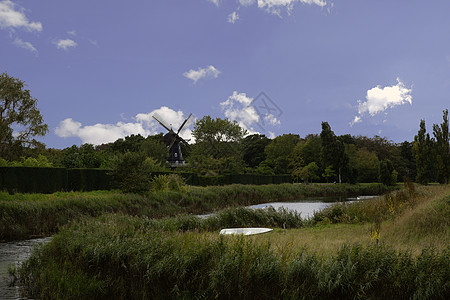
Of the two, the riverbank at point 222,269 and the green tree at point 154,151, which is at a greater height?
the green tree at point 154,151

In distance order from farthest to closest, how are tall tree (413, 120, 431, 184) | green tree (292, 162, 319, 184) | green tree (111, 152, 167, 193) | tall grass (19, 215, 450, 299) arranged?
1. green tree (292, 162, 319, 184)
2. tall tree (413, 120, 431, 184)
3. green tree (111, 152, 167, 193)
4. tall grass (19, 215, 450, 299)

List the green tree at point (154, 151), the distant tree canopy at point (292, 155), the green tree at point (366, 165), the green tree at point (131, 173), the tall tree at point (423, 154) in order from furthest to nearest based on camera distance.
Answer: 1. the green tree at point (366, 165)
2. the green tree at point (154, 151)
3. the tall tree at point (423, 154)
4. the distant tree canopy at point (292, 155)
5. the green tree at point (131, 173)

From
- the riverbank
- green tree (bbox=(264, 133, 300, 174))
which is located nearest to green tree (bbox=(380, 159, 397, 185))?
green tree (bbox=(264, 133, 300, 174))

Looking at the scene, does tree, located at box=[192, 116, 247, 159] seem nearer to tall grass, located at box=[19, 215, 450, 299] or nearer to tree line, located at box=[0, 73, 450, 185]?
tree line, located at box=[0, 73, 450, 185]

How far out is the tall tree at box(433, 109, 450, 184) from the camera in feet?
139

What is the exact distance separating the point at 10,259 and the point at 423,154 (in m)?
45.3

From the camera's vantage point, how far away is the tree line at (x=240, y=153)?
30892 mm

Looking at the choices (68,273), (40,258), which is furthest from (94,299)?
(40,258)

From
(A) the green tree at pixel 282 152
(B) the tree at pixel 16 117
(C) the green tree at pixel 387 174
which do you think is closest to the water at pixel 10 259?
(B) the tree at pixel 16 117

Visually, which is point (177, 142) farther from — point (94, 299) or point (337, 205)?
point (94, 299)

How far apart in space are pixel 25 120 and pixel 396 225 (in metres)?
36.3

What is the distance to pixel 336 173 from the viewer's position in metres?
52.8

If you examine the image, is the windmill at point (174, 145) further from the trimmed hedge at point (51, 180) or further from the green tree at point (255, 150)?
the trimmed hedge at point (51, 180)

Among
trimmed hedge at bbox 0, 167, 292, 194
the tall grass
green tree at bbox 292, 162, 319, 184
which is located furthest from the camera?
green tree at bbox 292, 162, 319, 184
